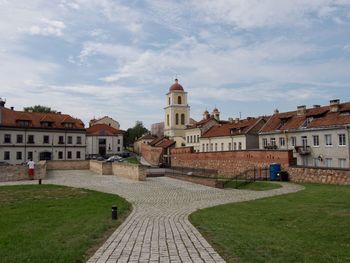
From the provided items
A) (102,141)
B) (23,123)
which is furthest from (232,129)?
(102,141)

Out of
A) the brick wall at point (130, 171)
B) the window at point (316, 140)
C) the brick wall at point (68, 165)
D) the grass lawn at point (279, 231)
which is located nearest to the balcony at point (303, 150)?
the window at point (316, 140)

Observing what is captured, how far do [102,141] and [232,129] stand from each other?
135 ft

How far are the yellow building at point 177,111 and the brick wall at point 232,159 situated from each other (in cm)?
1612

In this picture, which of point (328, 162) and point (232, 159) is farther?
point (232, 159)

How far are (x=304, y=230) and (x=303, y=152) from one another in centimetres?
3007

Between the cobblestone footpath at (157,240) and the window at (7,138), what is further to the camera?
the window at (7,138)

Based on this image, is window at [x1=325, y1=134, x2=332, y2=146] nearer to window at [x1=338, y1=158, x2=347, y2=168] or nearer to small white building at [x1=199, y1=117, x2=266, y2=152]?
window at [x1=338, y1=158, x2=347, y2=168]

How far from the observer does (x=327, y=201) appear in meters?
16.0

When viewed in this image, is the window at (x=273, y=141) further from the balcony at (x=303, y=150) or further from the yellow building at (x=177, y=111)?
the yellow building at (x=177, y=111)

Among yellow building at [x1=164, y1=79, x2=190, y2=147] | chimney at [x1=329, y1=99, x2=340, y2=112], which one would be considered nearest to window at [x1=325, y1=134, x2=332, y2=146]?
chimney at [x1=329, y1=99, x2=340, y2=112]

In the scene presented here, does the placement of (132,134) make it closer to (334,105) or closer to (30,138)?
(30,138)

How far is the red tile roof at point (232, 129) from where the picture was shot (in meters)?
50.3

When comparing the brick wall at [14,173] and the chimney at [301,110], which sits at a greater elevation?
the chimney at [301,110]

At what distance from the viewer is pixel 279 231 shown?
403 inches
